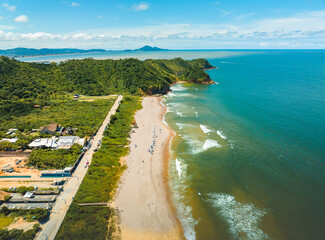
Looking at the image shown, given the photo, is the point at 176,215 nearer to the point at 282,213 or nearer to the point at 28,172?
the point at 282,213

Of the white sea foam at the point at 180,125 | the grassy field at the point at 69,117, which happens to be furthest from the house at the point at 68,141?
the white sea foam at the point at 180,125

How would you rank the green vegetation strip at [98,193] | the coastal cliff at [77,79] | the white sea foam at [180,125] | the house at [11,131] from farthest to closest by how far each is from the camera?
the coastal cliff at [77,79], the white sea foam at [180,125], the house at [11,131], the green vegetation strip at [98,193]

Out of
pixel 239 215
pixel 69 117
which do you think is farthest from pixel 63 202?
pixel 69 117

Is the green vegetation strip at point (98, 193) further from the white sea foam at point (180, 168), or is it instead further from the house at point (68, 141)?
the white sea foam at point (180, 168)

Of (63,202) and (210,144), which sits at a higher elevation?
(63,202)

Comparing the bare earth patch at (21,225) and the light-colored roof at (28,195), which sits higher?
the light-colored roof at (28,195)

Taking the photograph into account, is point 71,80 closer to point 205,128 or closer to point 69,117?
point 69,117

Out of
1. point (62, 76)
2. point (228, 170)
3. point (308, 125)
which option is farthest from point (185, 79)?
point (228, 170)
